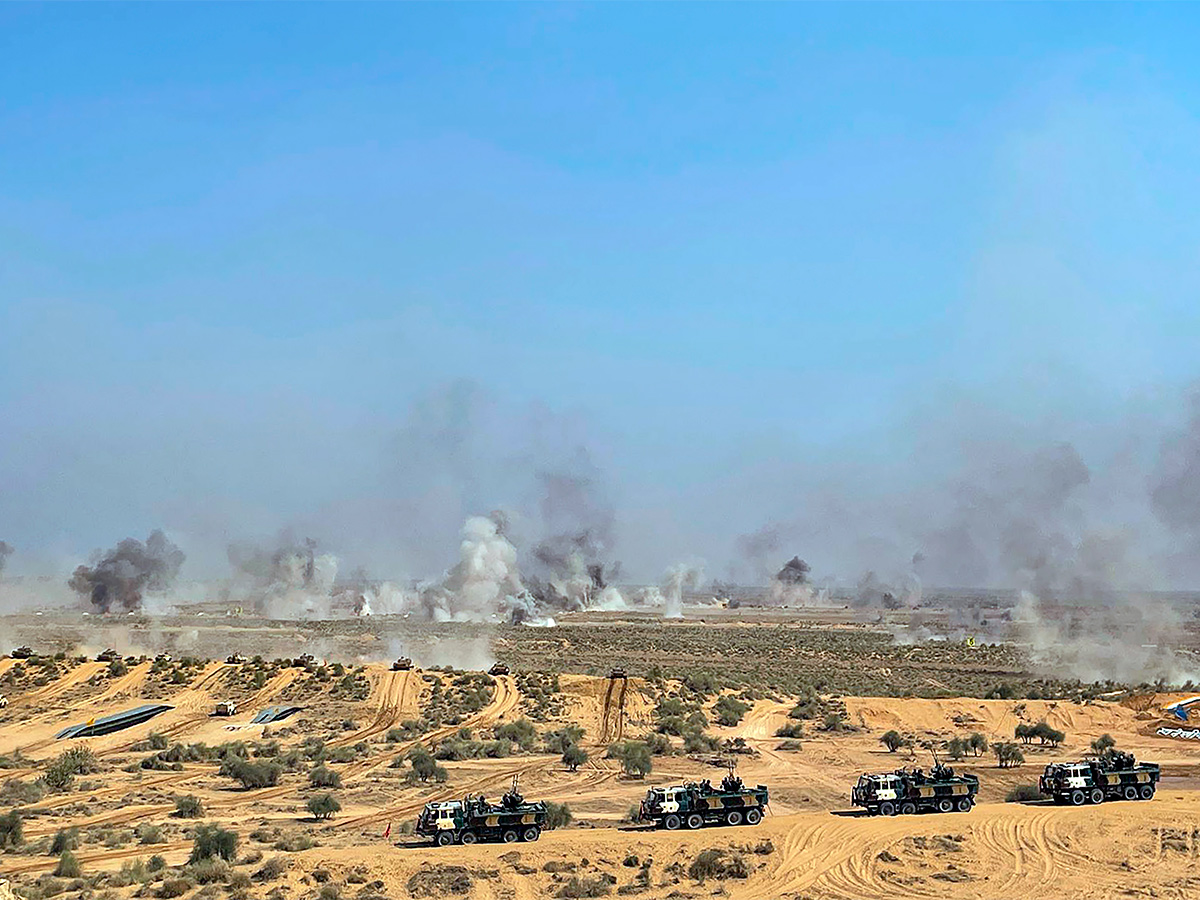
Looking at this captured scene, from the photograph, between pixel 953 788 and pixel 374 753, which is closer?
pixel 953 788

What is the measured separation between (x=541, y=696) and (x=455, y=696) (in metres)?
4.88

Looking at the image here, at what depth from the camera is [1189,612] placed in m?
187

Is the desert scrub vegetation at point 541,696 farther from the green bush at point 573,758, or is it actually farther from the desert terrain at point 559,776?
the green bush at point 573,758

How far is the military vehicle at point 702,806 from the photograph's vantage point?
100ft

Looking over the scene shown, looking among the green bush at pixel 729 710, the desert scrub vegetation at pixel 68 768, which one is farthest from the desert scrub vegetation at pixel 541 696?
the desert scrub vegetation at pixel 68 768

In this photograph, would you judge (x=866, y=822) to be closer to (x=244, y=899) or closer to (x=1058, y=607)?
(x=244, y=899)

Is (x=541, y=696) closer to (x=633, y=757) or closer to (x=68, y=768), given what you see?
(x=633, y=757)

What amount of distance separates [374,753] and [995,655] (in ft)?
223

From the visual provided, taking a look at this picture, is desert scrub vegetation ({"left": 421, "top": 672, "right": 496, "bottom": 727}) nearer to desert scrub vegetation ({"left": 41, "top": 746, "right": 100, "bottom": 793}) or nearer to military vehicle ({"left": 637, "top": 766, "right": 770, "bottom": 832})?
desert scrub vegetation ({"left": 41, "top": 746, "right": 100, "bottom": 793})

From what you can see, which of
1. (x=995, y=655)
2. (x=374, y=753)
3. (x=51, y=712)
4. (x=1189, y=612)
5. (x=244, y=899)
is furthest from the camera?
(x=1189, y=612)

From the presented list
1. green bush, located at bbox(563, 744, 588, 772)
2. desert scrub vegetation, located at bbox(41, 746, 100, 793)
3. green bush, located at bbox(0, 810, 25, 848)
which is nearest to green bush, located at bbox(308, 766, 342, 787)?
desert scrub vegetation, located at bbox(41, 746, 100, 793)

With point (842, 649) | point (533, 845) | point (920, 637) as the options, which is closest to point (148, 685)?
point (533, 845)

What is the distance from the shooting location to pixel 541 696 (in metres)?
57.7

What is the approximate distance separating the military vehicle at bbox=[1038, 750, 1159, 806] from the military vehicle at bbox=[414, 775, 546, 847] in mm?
17252
